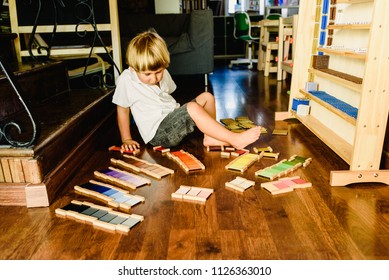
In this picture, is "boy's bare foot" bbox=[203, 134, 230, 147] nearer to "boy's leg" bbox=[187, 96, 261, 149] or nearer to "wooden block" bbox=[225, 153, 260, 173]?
"boy's leg" bbox=[187, 96, 261, 149]

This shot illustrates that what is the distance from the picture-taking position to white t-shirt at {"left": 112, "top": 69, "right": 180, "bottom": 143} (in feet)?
6.73

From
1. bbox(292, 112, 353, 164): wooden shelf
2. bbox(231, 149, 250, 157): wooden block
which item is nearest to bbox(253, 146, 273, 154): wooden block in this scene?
bbox(231, 149, 250, 157): wooden block

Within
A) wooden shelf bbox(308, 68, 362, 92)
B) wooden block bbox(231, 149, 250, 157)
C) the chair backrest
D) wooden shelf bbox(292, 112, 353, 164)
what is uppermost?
→ the chair backrest

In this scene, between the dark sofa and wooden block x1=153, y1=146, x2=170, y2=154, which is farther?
the dark sofa

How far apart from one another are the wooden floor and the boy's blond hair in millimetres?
550

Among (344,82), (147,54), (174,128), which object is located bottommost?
(174,128)

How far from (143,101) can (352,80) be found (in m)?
1.13

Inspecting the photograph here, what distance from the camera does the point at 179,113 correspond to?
197 cm

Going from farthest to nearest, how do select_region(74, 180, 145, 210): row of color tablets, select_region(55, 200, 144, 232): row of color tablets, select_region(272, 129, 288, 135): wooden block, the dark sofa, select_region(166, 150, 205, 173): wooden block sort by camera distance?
the dark sofa → select_region(272, 129, 288, 135): wooden block → select_region(166, 150, 205, 173): wooden block → select_region(74, 180, 145, 210): row of color tablets → select_region(55, 200, 144, 232): row of color tablets

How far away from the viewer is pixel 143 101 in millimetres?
2064

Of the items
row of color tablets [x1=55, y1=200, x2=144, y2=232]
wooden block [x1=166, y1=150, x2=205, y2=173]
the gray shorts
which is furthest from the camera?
the gray shorts

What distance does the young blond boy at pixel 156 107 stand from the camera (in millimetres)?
1896

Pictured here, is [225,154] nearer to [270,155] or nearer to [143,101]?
[270,155]

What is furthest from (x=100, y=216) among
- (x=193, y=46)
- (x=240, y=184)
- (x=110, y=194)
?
(x=193, y=46)
